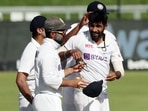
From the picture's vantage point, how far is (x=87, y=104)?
960cm

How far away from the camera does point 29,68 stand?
9047mm

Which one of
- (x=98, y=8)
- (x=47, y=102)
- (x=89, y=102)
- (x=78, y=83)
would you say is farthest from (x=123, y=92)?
(x=47, y=102)

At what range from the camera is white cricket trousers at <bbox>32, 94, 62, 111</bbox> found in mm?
8344

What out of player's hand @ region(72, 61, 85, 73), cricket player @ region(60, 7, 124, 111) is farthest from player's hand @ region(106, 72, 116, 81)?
player's hand @ region(72, 61, 85, 73)

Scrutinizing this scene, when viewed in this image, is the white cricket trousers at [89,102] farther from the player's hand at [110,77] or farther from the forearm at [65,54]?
the forearm at [65,54]

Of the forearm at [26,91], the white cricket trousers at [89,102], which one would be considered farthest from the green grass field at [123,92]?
the forearm at [26,91]

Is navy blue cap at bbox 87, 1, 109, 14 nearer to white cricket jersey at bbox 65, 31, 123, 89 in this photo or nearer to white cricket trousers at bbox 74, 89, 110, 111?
white cricket jersey at bbox 65, 31, 123, 89

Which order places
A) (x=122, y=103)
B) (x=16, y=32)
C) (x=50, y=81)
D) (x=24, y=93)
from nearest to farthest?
(x=50, y=81) → (x=24, y=93) → (x=122, y=103) → (x=16, y=32)

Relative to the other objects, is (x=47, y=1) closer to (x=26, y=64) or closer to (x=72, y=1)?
(x=72, y=1)

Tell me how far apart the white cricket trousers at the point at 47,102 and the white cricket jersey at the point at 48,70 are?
6cm

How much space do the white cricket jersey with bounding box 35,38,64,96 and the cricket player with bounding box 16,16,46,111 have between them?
51 cm

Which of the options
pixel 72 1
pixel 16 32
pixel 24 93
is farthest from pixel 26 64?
pixel 72 1

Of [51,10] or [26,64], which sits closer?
[26,64]

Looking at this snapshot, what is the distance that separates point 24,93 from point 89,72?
1097 millimetres
